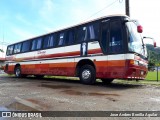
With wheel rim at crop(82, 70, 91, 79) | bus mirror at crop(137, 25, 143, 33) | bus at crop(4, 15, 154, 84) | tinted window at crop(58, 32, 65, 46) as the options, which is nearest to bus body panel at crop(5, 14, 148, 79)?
bus at crop(4, 15, 154, 84)

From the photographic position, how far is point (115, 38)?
10.5 m

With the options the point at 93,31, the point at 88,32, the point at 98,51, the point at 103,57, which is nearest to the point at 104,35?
the point at 98,51

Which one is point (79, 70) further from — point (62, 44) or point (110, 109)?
point (110, 109)

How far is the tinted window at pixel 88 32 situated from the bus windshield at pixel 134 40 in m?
1.67

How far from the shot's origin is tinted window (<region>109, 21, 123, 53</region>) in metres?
10.3

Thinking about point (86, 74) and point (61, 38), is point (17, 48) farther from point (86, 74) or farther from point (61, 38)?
point (86, 74)

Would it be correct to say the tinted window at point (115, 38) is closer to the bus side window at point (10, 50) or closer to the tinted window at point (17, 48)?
the tinted window at point (17, 48)

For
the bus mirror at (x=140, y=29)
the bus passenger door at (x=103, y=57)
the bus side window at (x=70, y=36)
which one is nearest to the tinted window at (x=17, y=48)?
the bus side window at (x=70, y=36)

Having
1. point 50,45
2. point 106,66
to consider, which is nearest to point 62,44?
point 50,45

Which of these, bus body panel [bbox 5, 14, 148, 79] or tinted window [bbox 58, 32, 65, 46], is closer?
bus body panel [bbox 5, 14, 148, 79]

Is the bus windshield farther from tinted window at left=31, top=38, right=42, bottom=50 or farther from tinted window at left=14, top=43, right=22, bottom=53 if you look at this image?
tinted window at left=14, top=43, right=22, bottom=53

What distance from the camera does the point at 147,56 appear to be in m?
12.0

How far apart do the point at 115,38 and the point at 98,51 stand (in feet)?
3.62

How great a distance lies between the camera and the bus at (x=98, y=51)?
10.2 m
